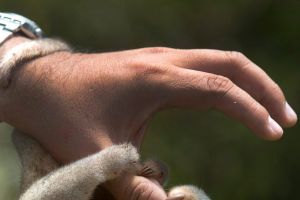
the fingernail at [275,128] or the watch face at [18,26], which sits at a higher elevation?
the watch face at [18,26]

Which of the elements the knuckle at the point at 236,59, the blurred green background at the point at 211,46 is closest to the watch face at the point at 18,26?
the knuckle at the point at 236,59

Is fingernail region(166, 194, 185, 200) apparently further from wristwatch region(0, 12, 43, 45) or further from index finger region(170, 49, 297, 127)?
wristwatch region(0, 12, 43, 45)

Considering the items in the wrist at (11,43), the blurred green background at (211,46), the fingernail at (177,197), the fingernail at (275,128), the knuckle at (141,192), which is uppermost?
the wrist at (11,43)

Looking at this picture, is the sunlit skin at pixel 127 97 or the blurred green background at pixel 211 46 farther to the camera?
the blurred green background at pixel 211 46

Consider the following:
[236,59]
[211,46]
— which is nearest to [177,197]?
[236,59]

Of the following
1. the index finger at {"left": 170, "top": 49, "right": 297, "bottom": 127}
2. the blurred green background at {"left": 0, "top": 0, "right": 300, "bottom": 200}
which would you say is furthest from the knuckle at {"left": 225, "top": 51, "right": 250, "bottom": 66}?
the blurred green background at {"left": 0, "top": 0, "right": 300, "bottom": 200}

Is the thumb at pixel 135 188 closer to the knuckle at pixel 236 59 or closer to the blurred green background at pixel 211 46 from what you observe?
the knuckle at pixel 236 59

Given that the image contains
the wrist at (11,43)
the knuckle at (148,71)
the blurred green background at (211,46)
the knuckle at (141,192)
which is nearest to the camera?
the knuckle at (141,192)

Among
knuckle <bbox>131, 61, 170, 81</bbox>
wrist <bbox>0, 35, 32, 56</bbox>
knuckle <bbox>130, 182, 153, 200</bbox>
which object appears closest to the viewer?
knuckle <bbox>130, 182, 153, 200</bbox>

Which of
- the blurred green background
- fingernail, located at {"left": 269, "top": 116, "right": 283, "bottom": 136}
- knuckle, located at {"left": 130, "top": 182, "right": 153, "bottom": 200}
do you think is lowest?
the blurred green background
